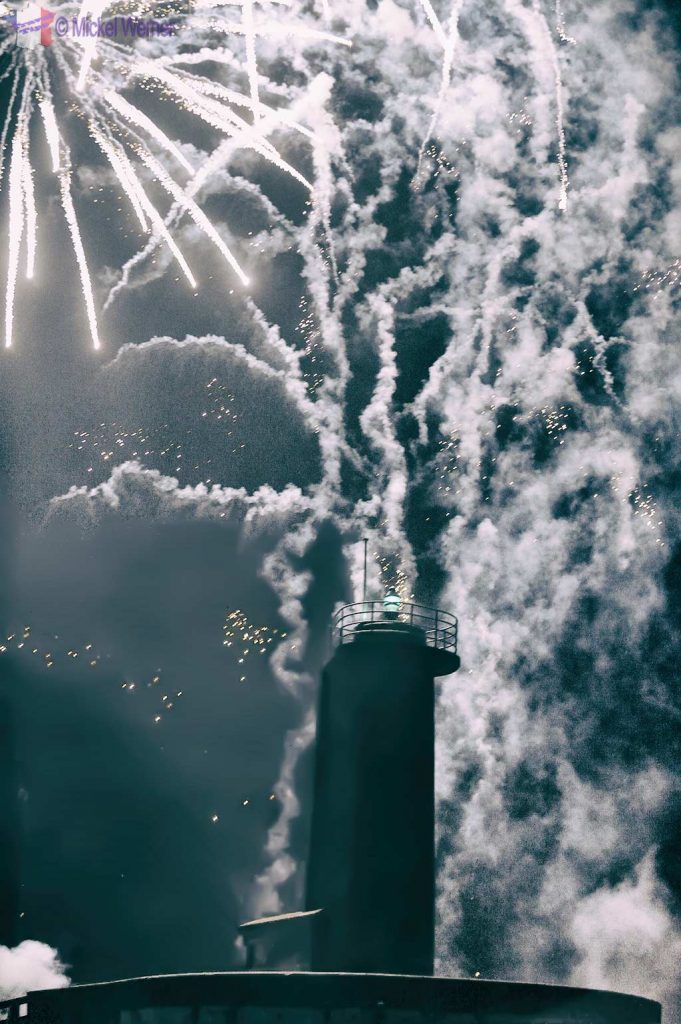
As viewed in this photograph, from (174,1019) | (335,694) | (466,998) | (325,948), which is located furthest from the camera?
(335,694)

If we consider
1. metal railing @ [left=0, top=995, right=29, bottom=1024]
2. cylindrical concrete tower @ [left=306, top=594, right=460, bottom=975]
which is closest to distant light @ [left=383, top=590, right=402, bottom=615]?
cylindrical concrete tower @ [left=306, top=594, right=460, bottom=975]

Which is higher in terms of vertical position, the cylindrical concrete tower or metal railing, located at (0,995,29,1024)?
the cylindrical concrete tower

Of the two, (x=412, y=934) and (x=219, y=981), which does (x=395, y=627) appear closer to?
(x=412, y=934)

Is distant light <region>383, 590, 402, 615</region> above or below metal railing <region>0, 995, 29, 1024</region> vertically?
above

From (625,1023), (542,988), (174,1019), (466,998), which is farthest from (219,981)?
(625,1023)

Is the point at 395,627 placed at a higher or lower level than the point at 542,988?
higher

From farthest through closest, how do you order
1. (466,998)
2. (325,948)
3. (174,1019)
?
(325,948) < (174,1019) < (466,998)

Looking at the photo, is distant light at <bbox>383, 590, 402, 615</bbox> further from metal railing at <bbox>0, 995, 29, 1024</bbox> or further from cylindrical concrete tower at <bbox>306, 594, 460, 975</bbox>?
metal railing at <bbox>0, 995, 29, 1024</bbox>

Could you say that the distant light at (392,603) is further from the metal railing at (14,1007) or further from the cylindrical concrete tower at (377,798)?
the metal railing at (14,1007)
